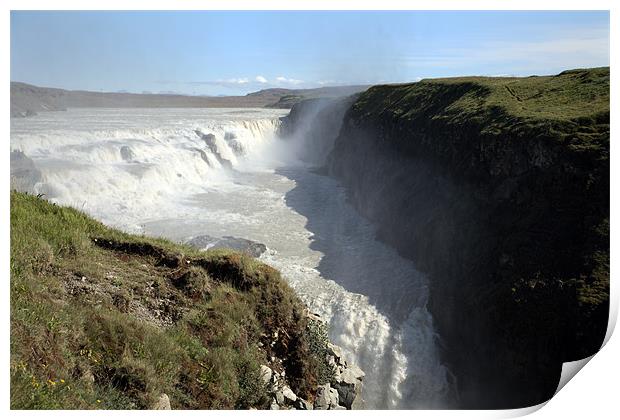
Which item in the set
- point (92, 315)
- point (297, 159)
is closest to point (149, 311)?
point (92, 315)

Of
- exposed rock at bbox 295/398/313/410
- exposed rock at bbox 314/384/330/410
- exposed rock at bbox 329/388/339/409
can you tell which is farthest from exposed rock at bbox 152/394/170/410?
exposed rock at bbox 329/388/339/409

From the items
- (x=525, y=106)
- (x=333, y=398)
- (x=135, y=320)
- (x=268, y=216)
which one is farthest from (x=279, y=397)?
(x=268, y=216)

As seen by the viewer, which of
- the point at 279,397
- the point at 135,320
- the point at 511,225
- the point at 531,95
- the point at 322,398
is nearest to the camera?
the point at 135,320

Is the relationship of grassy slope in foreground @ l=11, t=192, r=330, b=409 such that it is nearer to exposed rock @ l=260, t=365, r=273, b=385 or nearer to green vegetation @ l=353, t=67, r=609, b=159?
exposed rock @ l=260, t=365, r=273, b=385

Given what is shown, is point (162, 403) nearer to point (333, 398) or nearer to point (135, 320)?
point (135, 320)

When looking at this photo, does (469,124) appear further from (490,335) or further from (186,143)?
(186,143)

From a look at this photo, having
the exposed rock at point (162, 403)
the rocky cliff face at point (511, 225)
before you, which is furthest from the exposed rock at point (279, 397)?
the rocky cliff face at point (511, 225)

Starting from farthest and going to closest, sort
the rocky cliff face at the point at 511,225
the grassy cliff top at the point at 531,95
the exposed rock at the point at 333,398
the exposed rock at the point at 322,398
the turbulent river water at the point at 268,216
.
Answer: the grassy cliff top at the point at 531,95, the turbulent river water at the point at 268,216, the rocky cliff face at the point at 511,225, the exposed rock at the point at 333,398, the exposed rock at the point at 322,398

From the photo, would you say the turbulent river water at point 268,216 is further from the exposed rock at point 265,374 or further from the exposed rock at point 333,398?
the exposed rock at point 265,374
